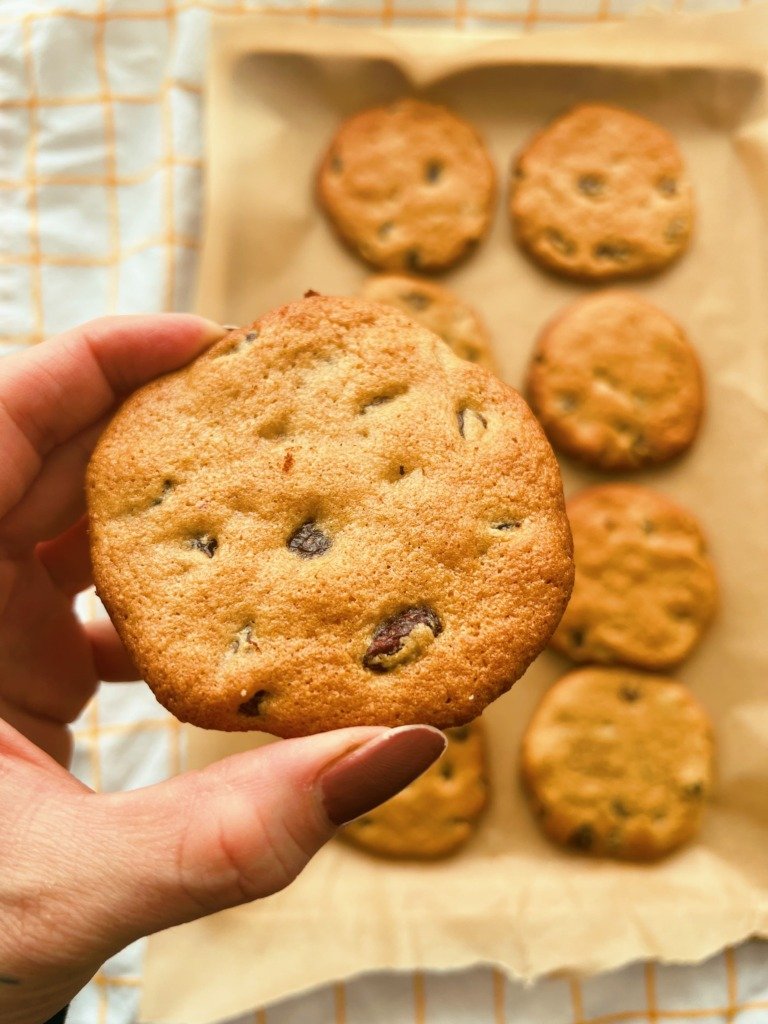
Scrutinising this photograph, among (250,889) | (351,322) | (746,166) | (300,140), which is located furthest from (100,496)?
(746,166)

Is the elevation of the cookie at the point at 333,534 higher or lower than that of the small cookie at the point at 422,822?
higher

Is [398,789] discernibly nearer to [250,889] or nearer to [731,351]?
[250,889]

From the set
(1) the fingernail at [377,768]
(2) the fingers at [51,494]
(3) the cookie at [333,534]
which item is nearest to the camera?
(1) the fingernail at [377,768]

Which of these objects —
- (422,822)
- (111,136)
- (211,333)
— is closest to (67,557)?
(211,333)

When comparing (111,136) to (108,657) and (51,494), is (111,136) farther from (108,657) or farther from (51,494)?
(108,657)

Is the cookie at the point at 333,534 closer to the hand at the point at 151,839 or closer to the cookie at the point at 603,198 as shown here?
the hand at the point at 151,839

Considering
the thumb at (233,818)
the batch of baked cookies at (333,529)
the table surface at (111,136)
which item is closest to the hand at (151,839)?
the thumb at (233,818)
